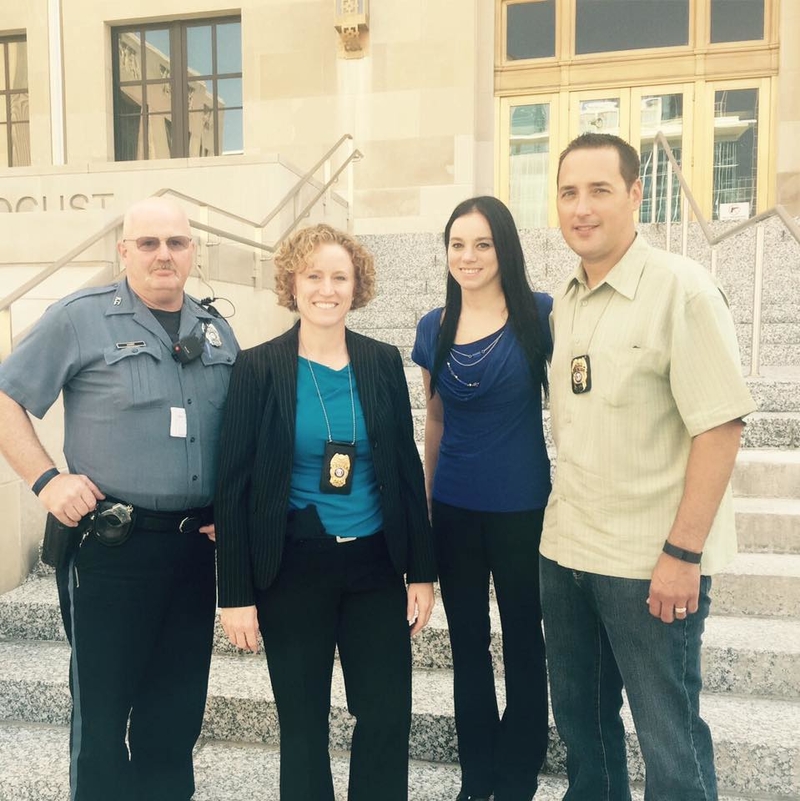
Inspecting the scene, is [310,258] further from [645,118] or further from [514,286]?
[645,118]

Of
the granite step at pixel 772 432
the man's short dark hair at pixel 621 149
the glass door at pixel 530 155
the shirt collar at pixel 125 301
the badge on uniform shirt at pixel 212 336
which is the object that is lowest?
the granite step at pixel 772 432

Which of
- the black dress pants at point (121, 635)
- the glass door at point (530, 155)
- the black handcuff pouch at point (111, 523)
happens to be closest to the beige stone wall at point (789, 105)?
the glass door at point (530, 155)

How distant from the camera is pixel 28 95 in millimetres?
11805

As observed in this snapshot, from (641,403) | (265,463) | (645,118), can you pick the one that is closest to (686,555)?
(641,403)

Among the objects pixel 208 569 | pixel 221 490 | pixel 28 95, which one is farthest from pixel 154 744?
pixel 28 95

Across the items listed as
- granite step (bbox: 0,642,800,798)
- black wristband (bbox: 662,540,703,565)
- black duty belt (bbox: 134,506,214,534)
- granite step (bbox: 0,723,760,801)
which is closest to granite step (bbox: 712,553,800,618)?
granite step (bbox: 0,642,800,798)

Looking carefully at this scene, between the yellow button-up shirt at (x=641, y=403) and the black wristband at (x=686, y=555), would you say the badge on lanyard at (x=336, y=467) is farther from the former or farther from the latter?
the black wristband at (x=686, y=555)

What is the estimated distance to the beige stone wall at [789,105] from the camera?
9992 mm

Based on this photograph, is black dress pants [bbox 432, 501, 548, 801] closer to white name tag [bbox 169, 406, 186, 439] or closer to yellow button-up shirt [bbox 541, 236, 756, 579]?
yellow button-up shirt [bbox 541, 236, 756, 579]

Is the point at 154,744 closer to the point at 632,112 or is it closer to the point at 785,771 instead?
the point at 785,771

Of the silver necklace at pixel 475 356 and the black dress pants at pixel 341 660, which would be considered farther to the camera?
the silver necklace at pixel 475 356

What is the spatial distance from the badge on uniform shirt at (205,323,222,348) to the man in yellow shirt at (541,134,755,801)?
1.02m

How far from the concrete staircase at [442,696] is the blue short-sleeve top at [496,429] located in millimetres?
1108

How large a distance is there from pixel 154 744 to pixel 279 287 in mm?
1428
